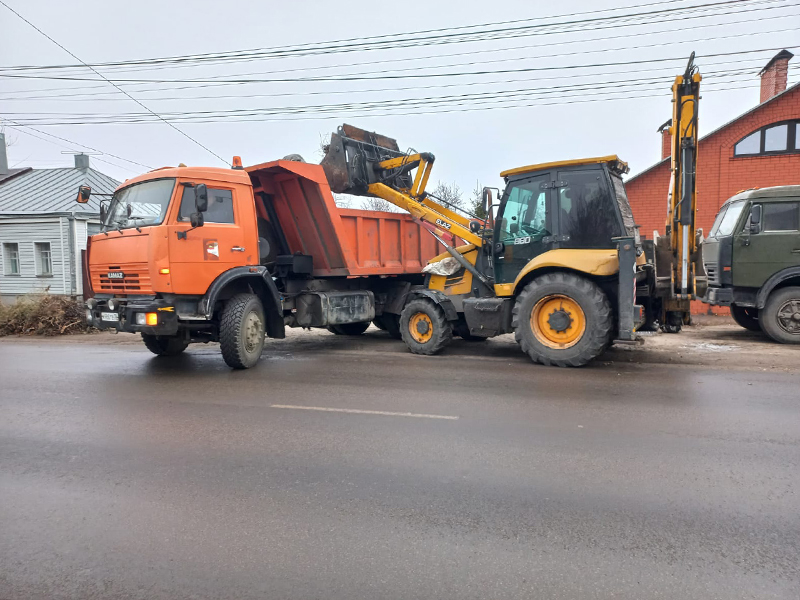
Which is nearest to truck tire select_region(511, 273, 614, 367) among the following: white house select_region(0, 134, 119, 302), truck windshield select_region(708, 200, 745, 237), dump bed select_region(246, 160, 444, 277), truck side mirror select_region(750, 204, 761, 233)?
dump bed select_region(246, 160, 444, 277)

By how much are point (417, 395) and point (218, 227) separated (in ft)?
12.6

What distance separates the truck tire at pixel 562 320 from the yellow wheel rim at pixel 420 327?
1.60 meters

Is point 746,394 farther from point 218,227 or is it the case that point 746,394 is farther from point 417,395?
point 218,227

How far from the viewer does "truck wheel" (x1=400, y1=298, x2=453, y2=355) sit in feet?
30.6

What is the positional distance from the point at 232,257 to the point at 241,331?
1097mm

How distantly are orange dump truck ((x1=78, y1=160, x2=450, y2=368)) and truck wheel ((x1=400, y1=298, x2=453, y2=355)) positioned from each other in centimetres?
125

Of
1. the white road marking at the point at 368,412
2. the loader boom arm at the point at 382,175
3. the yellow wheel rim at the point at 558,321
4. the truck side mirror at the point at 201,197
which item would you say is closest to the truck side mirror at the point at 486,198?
the loader boom arm at the point at 382,175

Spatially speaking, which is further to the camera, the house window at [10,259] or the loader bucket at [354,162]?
the house window at [10,259]

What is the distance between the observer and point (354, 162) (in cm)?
1039

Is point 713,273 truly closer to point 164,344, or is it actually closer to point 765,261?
point 765,261

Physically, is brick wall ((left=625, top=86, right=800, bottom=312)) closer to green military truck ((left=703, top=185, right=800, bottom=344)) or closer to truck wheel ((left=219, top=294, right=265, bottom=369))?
green military truck ((left=703, top=185, right=800, bottom=344))

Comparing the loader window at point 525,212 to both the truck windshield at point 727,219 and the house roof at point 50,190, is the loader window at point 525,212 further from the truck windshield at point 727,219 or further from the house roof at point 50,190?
the house roof at point 50,190

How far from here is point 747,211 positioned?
10.4 metres

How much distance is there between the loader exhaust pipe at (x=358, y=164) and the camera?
33.6 feet
